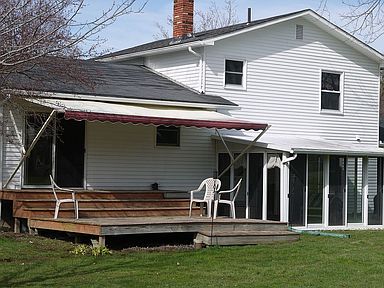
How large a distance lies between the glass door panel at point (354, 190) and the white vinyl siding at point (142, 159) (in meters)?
3.82

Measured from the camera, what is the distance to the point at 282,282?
12500 mm

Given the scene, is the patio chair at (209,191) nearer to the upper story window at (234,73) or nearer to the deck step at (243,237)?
the deck step at (243,237)

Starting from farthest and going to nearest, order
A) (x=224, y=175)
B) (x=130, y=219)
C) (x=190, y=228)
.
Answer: (x=224, y=175), (x=130, y=219), (x=190, y=228)

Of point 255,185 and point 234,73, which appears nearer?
point 255,185

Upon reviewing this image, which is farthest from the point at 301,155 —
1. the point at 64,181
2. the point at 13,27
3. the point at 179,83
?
the point at 13,27

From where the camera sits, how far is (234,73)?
22.9 meters

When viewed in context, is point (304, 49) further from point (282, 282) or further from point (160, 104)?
point (282, 282)

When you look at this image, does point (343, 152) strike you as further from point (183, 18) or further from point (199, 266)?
point (199, 266)

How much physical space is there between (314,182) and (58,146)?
22.5 feet

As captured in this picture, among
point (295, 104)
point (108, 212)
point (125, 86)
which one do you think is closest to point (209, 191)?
point (108, 212)

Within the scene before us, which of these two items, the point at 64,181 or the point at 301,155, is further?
the point at 301,155

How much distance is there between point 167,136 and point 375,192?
20.6 ft

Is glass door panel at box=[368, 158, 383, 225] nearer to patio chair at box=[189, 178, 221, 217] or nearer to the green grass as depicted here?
the green grass

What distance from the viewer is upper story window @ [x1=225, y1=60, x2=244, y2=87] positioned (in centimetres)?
2284
